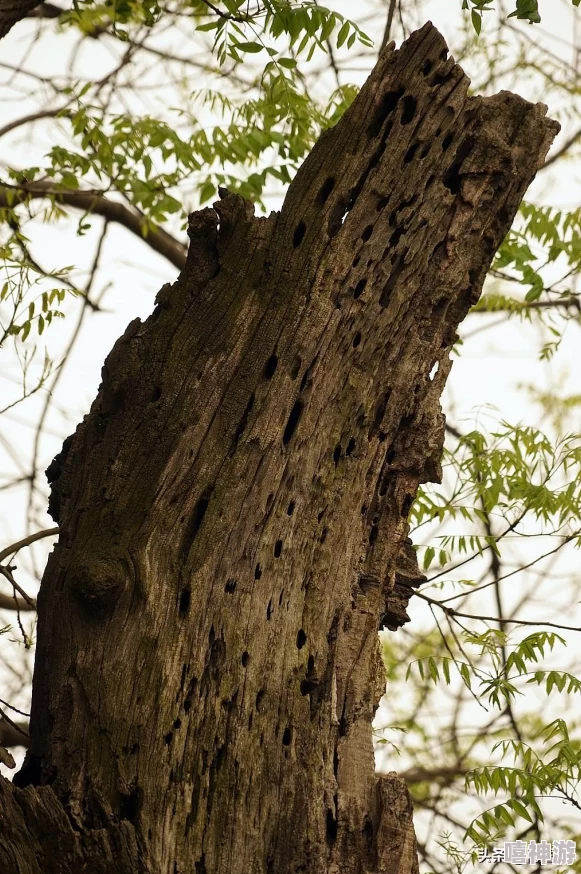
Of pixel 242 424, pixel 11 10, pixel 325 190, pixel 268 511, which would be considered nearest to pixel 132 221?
pixel 11 10

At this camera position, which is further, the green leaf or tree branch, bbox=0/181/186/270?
tree branch, bbox=0/181/186/270

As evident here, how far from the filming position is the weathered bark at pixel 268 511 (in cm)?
202

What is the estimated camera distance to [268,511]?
226 centimetres

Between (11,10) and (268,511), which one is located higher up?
(11,10)

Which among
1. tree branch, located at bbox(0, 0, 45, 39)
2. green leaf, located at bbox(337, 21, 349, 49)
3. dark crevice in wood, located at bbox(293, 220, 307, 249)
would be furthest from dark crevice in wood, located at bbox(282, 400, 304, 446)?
tree branch, located at bbox(0, 0, 45, 39)

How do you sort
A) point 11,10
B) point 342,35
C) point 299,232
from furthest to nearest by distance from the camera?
point 342,35 < point 11,10 < point 299,232

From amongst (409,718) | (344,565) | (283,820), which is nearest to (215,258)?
(344,565)

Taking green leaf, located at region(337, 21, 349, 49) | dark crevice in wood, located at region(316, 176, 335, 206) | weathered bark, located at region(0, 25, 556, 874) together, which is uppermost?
green leaf, located at region(337, 21, 349, 49)

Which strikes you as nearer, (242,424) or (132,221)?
(242,424)

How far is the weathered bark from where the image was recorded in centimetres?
202

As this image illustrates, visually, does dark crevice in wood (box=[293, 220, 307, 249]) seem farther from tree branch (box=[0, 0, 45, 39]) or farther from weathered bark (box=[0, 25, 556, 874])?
tree branch (box=[0, 0, 45, 39])

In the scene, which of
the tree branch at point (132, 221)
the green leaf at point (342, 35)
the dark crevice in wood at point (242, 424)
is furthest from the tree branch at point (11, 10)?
the tree branch at point (132, 221)

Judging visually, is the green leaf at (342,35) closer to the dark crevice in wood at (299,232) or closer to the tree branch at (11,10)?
the dark crevice in wood at (299,232)

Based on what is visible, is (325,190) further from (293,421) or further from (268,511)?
(268,511)
